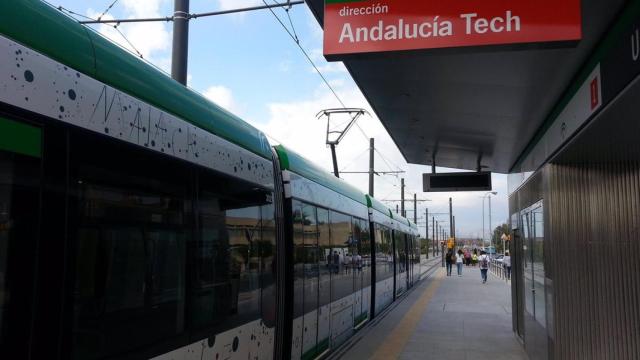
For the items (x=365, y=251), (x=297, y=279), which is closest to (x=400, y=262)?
(x=365, y=251)

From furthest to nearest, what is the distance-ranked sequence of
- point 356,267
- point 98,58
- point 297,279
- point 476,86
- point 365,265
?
point 365,265 < point 356,267 < point 297,279 < point 476,86 < point 98,58

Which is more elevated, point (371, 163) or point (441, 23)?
point (371, 163)

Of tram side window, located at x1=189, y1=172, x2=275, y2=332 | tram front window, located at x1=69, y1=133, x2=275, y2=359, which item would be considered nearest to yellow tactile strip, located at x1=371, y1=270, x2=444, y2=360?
tram side window, located at x1=189, y1=172, x2=275, y2=332

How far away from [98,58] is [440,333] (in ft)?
31.4

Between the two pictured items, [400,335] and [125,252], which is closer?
[125,252]

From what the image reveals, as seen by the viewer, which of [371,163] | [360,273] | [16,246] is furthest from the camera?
[371,163]

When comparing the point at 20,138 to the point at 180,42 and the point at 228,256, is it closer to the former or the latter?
the point at 228,256

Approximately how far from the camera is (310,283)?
25.3 ft

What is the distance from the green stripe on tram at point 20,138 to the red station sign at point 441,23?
2.24 m

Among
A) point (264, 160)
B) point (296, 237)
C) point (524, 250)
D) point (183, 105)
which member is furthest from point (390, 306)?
point (183, 105)

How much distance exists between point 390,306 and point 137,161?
1413 cm

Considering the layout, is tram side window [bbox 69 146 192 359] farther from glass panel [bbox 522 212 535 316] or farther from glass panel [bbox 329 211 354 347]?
glass panel [bbox 522 212 535 316]

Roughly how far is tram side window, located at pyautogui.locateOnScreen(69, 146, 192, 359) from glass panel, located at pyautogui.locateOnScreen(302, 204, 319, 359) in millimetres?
3590

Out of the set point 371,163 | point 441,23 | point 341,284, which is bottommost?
point 341,284
